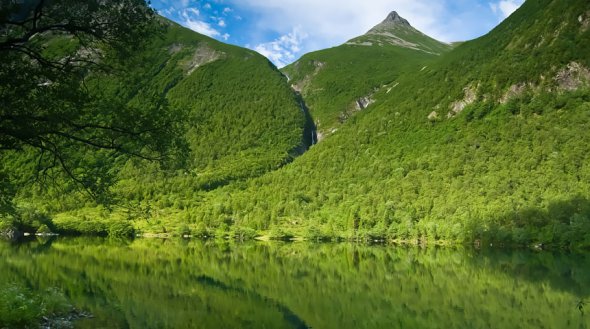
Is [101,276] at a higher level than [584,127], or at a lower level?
lower

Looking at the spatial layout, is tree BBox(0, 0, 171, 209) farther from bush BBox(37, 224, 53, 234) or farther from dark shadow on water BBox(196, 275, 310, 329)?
bush BBox(37, 224, 53, 234)

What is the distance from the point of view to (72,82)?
15781 millimetres

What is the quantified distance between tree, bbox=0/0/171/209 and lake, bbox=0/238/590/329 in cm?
1374

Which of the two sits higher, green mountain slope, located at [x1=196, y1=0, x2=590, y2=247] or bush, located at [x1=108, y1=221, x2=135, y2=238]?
green mountain slope, located at [x1=196, y1=0, x2=590, y2=247]

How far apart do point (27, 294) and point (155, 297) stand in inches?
536

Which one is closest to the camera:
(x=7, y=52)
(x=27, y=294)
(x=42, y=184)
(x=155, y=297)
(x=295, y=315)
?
(x=7, y=52)

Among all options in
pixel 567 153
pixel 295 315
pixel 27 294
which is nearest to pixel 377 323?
pixel 295 315

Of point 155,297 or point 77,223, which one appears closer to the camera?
point 155,297

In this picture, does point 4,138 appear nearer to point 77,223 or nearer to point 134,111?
point 134,111

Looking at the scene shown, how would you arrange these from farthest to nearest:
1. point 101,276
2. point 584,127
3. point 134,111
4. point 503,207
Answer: point 584,127 → point 503,207 → point 101,276 → point 134,111

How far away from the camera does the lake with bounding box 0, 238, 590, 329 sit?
31.4m

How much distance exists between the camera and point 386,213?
145875 millimetres

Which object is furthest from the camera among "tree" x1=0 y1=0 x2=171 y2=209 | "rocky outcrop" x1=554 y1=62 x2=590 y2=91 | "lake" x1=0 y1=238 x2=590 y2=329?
"rocky outcrop" x1=554 y1=62 x2=590 y2=91

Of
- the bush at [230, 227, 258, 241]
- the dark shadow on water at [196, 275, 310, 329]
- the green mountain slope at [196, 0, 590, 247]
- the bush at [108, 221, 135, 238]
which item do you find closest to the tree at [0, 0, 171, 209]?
the dark shadow on water at [196, 275, 310, 329]
